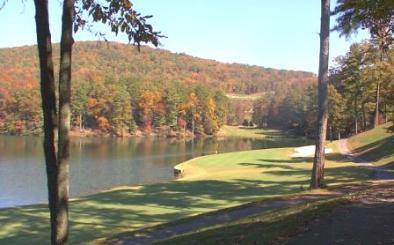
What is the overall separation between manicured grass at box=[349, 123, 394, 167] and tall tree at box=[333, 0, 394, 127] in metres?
14.3

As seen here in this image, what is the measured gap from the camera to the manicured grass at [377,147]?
36500 millimetres

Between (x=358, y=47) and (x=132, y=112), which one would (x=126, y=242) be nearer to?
(x=358, y=47)

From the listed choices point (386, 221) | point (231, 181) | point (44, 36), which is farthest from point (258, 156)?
point (44, 36)

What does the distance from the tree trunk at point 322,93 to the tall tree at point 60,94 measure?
1259 cm

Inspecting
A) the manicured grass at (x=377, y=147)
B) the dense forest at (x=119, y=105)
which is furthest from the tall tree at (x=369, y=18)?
the dense forest at (x=119, y=105)

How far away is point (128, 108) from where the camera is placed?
454ft

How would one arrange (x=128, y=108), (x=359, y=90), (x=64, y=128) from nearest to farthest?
(x=64, y=128) < (x=359, y=90) < (x=128, y=108)

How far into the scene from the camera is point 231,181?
30781mm

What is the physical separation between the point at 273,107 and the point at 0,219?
153 metres

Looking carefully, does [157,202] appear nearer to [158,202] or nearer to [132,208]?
[158,202]

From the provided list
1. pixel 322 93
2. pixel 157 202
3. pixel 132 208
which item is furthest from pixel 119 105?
pixel 322 93

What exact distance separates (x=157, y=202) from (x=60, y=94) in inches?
662

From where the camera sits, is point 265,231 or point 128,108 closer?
point 265,231

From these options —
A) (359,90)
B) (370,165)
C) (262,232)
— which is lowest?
(370,165)
